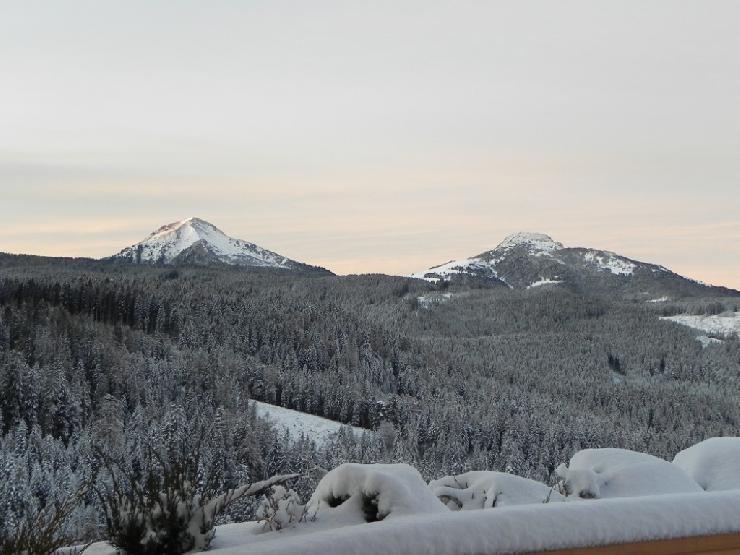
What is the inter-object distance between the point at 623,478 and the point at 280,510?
296 centimetres

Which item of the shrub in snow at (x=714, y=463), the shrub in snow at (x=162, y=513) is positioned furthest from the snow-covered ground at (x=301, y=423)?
the shrub in snow at (x=162, y=513)

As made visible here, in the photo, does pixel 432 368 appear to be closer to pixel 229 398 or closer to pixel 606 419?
pixel 606 419

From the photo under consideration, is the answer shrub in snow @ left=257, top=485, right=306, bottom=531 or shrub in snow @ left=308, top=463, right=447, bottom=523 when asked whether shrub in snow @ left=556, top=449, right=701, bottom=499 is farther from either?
shrub in snow @ left=257, top=485, right=306, bottom=531

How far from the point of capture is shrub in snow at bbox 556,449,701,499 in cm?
554

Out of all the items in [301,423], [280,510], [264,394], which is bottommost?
[301,423]

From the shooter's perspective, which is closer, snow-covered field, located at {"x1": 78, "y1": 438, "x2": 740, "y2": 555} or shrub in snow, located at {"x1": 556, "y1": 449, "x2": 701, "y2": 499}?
snow-covered field, located at {"x1": 78, "y1": 438, "x2": 740, "y2": 555}

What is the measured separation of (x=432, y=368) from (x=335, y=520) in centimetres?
13179

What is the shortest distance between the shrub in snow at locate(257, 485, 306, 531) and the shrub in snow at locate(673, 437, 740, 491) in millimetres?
3644

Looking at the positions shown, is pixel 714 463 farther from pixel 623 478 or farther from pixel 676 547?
pixel 676 547

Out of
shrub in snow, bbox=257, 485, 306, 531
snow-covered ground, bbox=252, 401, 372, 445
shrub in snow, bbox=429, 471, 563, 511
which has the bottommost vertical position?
snow-covered ground, bbox=252, 401, 372, 445

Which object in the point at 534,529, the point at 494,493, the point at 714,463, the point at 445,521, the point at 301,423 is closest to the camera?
the point at 445,521

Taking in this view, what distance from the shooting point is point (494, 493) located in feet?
17.6

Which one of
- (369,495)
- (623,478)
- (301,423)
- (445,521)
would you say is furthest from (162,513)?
(301,423)

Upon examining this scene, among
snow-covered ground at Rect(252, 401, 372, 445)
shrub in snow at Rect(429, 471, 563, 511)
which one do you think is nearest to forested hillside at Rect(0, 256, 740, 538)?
snow-covered ground at Rect(252, 401, 372, 445)
